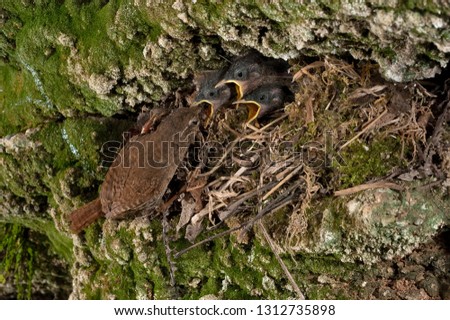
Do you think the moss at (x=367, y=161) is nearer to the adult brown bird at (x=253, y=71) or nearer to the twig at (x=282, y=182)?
the twig at (x=282, y=182)

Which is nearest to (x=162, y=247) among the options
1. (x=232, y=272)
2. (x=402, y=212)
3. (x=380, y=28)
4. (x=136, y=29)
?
(x=232, y=272)

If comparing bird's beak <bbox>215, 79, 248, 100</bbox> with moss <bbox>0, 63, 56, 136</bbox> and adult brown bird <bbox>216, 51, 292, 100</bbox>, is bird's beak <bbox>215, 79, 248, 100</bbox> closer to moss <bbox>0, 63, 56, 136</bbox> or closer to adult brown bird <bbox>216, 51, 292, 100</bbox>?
adult brown bird <bbox>216, 51, 292, 100</bbox>

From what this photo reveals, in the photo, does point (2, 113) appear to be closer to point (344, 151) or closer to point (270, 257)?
point (270, 257)

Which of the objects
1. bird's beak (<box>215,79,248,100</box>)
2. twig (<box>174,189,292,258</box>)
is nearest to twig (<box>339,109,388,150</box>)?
twig (<box>174,189,292,258</box>)

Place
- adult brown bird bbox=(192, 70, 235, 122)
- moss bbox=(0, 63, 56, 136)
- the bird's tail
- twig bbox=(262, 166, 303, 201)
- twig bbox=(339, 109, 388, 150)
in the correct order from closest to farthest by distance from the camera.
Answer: twig bbox=(339, 109, 388, 150)
twig bbox=(262, 166, 303, 201)
adult brown bird bbox=(192, 70, 235, 122)
the bird's tail
moss bbox=(0, 63, 56, 136)

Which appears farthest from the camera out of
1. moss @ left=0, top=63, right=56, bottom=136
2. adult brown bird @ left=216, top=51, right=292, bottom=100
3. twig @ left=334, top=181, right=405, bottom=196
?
moss @ left=0, top=63, right=56, bottom=136
